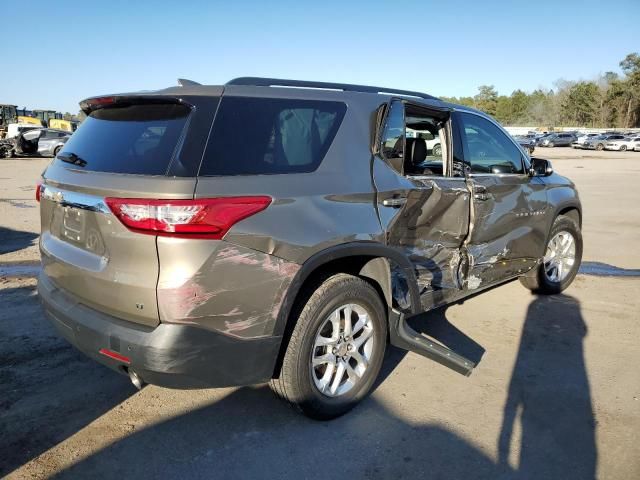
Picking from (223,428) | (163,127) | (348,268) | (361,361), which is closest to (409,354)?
(361,361)

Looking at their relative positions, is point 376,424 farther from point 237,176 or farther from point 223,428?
point 237,176

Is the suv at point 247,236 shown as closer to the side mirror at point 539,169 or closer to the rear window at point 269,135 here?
the rear window at point 269,135

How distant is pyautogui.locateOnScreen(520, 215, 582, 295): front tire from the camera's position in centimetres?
543

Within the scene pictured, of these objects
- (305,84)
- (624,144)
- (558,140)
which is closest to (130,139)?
(305,84)

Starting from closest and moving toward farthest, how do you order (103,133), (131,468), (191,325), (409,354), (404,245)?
(191,325) → (131,468) → (103,133) → (404,245) → (409,354)

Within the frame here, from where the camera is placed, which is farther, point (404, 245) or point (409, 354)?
point (409, 354)

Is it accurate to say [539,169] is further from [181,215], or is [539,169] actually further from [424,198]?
[181,215]

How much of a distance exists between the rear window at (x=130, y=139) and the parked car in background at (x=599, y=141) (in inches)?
2147

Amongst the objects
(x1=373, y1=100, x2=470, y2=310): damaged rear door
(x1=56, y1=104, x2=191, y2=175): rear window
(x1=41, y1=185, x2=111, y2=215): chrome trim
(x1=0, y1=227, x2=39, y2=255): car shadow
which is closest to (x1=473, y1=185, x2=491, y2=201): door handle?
(x1=373, y1=100, x2=470, y2=310): damaged rear door

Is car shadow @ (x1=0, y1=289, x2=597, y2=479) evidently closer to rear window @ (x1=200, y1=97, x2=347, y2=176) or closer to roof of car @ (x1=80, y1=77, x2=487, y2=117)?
rear window @ (x1=200, y1=97, x2=347, y2=176)

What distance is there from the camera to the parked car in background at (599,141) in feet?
161

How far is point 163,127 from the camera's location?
2.65 meters

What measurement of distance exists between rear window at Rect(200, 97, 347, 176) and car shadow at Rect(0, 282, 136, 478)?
1.75 meters

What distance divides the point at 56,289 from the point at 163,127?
1171 millimetres
